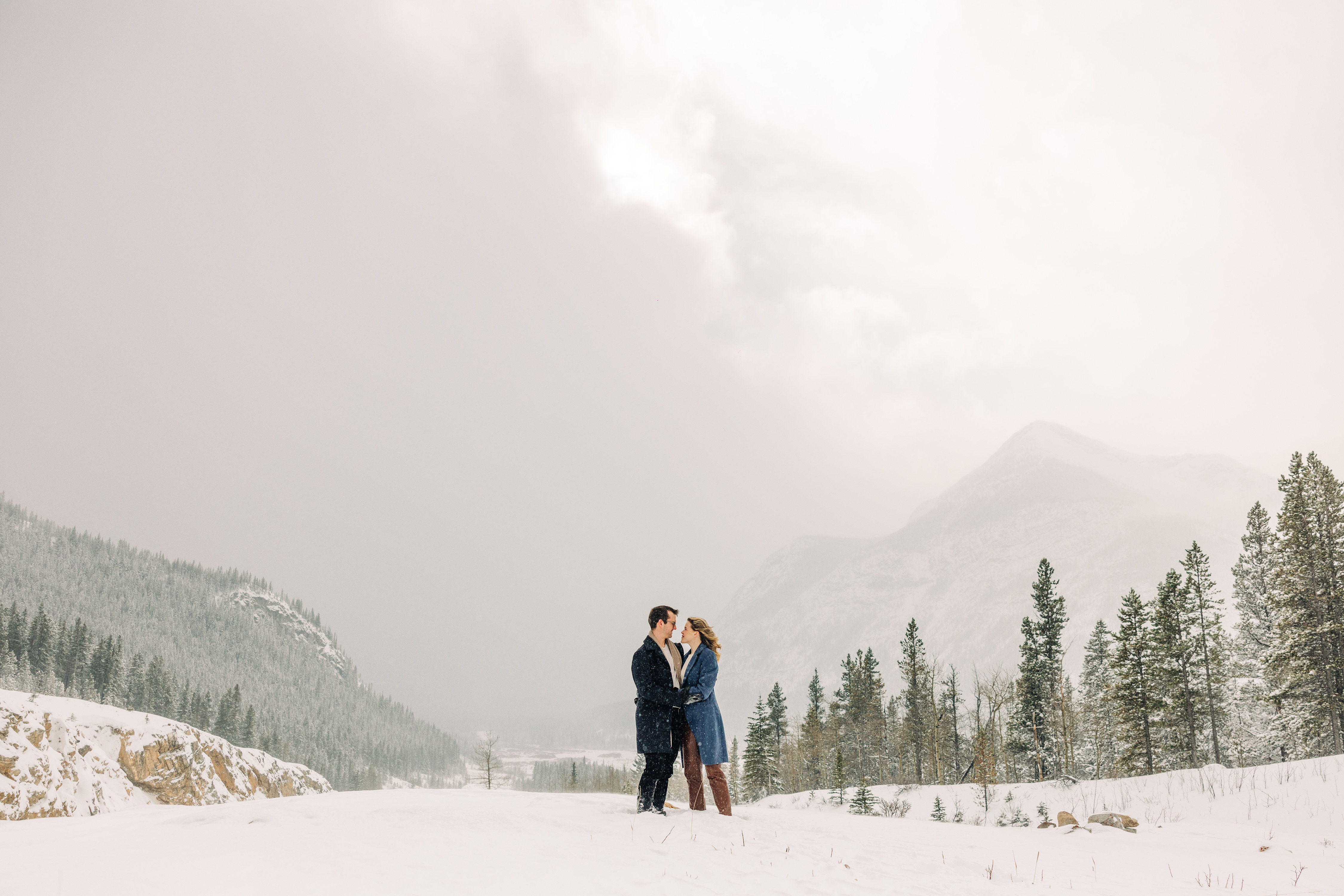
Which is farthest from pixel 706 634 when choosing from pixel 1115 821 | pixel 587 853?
pixel 1115 821

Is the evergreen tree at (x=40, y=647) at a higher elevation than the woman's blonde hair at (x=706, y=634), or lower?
lower

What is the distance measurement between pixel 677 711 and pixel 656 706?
0.86m

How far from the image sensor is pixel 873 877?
774 centimetres

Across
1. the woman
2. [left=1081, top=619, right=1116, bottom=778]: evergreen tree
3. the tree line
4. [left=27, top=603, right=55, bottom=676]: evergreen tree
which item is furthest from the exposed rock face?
[left=27, top=603, right=55, bottom=676]: evergreen tree

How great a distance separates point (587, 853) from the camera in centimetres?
757

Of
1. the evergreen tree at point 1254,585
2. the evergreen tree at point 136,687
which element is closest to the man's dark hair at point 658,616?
the evergreen tree at point 1254,585

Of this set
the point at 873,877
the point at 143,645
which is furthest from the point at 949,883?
the point at 143,645

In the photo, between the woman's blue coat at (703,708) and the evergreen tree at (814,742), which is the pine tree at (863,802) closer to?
the woman's blue coat at (703,708)

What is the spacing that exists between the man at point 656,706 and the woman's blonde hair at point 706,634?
19.7 inches

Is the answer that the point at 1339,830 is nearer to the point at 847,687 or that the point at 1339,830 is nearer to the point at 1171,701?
the point at 1171,701

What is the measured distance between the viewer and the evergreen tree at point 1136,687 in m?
39.7

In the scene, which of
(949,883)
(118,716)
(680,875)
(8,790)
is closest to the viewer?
(680,875)

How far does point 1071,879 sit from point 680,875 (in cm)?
513

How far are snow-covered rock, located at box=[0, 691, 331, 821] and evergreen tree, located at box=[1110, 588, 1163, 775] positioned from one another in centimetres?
4526
